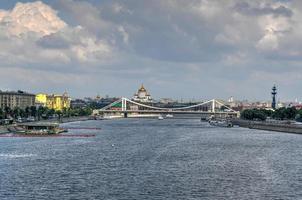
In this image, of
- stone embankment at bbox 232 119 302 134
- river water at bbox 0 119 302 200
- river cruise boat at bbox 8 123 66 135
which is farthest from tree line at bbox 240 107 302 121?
river water at bbox 0 119 302 200

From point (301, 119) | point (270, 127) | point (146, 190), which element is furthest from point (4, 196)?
point (301, 119)

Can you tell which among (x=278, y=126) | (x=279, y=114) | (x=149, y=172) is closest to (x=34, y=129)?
(x=278, y=126)

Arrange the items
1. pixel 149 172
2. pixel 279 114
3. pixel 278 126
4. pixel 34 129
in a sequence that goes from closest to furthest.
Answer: pixel 149 172, pixel 34 129, pixel 278 126, pixel 279 114

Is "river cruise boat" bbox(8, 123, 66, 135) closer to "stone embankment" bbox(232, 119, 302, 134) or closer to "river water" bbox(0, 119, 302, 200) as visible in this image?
"river water" bbox(0, 119, 302, 200)

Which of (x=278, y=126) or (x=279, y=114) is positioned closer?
(x=278, y=126)

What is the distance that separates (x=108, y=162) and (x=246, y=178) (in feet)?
47.8

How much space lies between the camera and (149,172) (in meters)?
50.8

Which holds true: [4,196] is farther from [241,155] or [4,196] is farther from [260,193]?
[241,155]

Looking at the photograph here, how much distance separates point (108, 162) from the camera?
58.3 metres

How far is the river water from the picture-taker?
40906 mm

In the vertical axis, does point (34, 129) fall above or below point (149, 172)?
above

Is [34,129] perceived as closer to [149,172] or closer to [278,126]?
[278,126]

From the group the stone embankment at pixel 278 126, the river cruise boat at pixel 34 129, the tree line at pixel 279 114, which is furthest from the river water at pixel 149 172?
the tree line at pixel 279 114

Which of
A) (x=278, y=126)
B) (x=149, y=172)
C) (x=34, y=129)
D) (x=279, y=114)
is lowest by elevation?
(x=149, y=172)
